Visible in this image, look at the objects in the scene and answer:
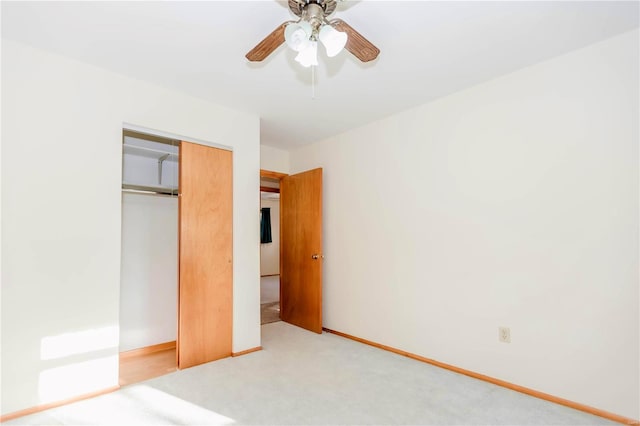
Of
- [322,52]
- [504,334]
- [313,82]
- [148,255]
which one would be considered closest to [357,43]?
[322,52]

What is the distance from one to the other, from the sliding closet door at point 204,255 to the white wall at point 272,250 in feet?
20.2

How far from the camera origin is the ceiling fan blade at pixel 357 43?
1615mm

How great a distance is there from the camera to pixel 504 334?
2568 mm

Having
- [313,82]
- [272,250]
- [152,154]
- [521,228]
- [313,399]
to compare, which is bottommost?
[313,399]

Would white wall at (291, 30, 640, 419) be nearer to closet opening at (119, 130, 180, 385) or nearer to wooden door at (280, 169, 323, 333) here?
wooden door at (280, 169, 323, 333)

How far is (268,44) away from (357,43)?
475 mm

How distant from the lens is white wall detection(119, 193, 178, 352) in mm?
3389

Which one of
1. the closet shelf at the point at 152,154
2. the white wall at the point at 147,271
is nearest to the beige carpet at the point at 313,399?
the white wall at the point at 147,271

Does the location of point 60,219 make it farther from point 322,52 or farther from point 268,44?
point 322,52

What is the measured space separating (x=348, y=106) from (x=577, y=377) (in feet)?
9.06

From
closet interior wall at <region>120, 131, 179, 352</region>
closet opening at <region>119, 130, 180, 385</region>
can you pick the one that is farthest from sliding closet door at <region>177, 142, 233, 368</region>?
closet interior wall at <region>120, 131, 179, 352</region>

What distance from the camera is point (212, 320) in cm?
309

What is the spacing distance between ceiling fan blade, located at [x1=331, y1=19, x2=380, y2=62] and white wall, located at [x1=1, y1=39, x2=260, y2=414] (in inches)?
73.1

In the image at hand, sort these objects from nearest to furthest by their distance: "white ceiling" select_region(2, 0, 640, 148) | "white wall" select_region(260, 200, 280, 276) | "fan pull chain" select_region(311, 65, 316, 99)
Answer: "white ceiling" select_region(2, 0, 640, 148) < "fan pull chain" select_region(311, 65, 316, 99) < "white wall" select_region(260, 200, 280, 276)
